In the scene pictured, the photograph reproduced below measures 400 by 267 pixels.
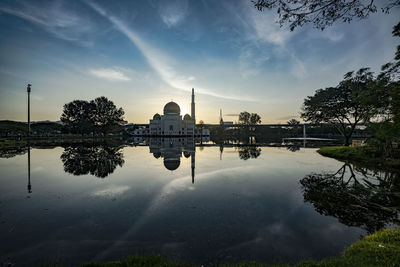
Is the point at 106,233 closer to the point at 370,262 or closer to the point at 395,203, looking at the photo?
the point at 370,262

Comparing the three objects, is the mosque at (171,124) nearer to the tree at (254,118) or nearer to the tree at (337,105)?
the tree at (254,118)

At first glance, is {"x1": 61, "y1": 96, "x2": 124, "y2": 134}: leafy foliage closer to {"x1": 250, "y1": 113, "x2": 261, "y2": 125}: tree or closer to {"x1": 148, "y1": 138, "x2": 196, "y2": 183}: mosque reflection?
{"x1": 148, "y1": 138, "x2": 196, "y2": 183}: mosque reflection

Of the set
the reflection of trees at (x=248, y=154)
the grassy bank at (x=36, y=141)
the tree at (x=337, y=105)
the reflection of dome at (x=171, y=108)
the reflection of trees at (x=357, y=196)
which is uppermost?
the reflection of dome at (x=171, y=108)

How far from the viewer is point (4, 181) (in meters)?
12.6

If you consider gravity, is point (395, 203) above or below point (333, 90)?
below

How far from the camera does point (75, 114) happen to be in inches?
3351

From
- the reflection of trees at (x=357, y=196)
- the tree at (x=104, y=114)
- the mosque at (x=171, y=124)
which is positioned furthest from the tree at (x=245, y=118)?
the reflection of trees at (x=357, y=196)

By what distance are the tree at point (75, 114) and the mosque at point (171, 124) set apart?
32575 mm

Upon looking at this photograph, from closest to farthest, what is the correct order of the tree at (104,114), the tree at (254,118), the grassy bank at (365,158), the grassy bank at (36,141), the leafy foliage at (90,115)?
the grassy bank at (365,158), the grassy bank at (36,141), the leafy foliage at (90,115), the tree at (104,114), the tree at (254,118)

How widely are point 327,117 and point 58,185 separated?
39598 millimetres

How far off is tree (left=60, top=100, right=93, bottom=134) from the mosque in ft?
107

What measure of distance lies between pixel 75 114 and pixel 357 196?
331ft

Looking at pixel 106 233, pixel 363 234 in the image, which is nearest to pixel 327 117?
pixel 363 234

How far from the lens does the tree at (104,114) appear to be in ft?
287
